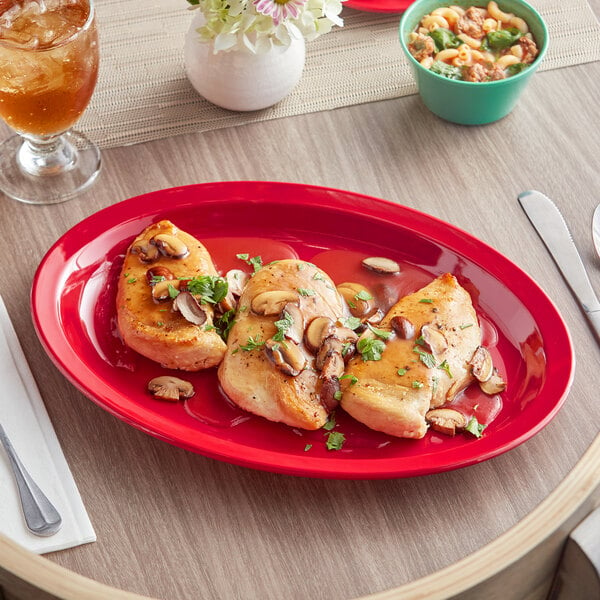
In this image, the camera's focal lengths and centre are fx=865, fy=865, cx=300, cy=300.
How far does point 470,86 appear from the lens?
1.95m

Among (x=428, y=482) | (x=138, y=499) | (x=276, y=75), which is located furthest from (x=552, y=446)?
(x=276, y=75)

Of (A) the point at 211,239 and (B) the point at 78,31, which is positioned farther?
(A) the point at 211,239

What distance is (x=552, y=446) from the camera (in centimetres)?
157

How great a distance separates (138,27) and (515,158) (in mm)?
1021

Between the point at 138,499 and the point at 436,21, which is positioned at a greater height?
the point at 436,21

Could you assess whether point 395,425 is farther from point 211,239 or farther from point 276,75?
point 276,75

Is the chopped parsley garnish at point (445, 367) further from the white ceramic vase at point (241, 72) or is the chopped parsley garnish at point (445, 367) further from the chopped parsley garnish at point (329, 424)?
the white ceramic vase at point (241, 72)

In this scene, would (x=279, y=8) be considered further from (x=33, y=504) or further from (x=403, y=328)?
(x=33, y=504)

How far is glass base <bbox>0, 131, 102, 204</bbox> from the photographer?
1.90 meters

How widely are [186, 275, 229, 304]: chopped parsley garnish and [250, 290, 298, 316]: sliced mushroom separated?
0.20ft

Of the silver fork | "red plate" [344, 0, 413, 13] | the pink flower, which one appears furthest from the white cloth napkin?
"red plate" [344, 0, 413, 13]

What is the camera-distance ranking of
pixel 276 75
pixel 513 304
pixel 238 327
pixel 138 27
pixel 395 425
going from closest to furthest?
pixel 395 425, pixel 238 327, pixel 513 304, pixel 276 75, pixel 138 27

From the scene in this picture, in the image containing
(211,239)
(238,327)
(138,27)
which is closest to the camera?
(238,327)

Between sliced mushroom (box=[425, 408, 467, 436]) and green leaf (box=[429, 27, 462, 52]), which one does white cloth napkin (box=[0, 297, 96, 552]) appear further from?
green leaf (box=[429, 27, 462, 52])
